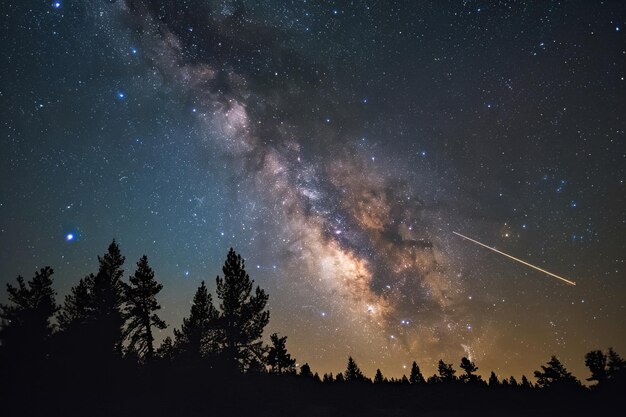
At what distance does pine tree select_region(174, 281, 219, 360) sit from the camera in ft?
96.3

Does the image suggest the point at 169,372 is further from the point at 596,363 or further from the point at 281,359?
the point at 596,363

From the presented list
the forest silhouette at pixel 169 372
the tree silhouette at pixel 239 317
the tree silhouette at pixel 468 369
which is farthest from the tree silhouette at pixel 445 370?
the tree silhouette at pixel 239 317

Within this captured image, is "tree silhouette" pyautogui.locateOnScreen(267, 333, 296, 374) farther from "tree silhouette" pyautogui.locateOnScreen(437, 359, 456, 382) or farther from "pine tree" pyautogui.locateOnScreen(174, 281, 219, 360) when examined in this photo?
"tree silhouette" pyautogui.locateOnScreen(437, 359, 456, 382)

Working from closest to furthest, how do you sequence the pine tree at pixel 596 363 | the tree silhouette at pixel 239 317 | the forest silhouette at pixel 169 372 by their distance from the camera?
the forest silhouette at pixel 169 372
the tree silhouette at pixel 239 317
the pine tree at pixel 596 363

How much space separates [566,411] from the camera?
26.8 m

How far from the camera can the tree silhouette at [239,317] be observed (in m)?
29.2

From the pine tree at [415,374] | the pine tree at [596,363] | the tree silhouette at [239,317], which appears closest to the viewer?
the tree silhouette at [239,317]

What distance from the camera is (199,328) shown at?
3083 cm

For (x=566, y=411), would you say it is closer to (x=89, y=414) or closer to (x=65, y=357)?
(x=89, y=414)

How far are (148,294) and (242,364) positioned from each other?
32.0 feet

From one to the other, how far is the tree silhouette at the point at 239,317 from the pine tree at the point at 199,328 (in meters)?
1.01

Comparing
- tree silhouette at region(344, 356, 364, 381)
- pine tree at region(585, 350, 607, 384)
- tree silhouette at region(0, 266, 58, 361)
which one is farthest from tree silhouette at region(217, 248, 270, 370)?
pine tree at region(585, 350, 607, 384)

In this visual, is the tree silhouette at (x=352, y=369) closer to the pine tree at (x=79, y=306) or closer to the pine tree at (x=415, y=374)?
the pine tree at (x=415, y=374)

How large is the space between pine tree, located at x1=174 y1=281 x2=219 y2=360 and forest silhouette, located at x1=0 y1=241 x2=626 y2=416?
0.31 ft
